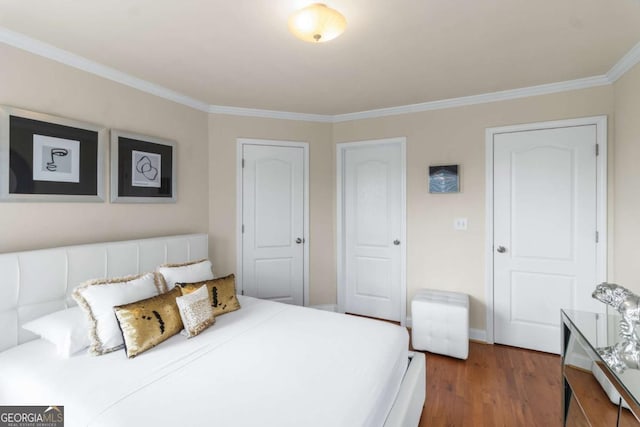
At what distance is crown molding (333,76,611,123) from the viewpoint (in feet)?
8.55

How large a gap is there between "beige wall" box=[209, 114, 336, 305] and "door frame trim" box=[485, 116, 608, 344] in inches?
62.9

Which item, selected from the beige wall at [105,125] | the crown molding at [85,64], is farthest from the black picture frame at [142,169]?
the crown molding at [85,64]

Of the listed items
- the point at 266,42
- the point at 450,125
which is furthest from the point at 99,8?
the point at 450,125

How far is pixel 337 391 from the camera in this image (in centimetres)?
135

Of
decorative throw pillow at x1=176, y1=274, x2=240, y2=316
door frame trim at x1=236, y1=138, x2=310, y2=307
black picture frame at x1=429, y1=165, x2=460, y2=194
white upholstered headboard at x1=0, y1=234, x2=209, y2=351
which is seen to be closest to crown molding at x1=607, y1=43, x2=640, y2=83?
black picture frame at x1=429, y1=165, x2=460, y2=194

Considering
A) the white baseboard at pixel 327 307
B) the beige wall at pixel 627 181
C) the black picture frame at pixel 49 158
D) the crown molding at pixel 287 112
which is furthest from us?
the white baseboard at pixel 327 307

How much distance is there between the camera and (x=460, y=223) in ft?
10.2

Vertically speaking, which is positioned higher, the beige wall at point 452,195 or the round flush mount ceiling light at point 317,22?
the round flush mount ceiling light at point 317,22

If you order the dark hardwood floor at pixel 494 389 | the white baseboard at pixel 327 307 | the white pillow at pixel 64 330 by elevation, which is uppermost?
the white pillow at pixel 64 330

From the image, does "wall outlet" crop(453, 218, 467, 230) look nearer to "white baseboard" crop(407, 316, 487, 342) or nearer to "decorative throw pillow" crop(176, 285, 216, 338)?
"white baseboard" crop(407, 316, 487, 342)

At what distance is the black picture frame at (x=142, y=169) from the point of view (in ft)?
8.01

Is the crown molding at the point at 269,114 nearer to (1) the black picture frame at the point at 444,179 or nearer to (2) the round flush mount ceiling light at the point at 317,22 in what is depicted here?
(1) the black picture frame at the point at 444,179

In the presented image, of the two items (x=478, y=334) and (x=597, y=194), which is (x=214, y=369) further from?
(x=597, y=194)

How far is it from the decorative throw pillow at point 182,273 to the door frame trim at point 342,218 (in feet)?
5.45
